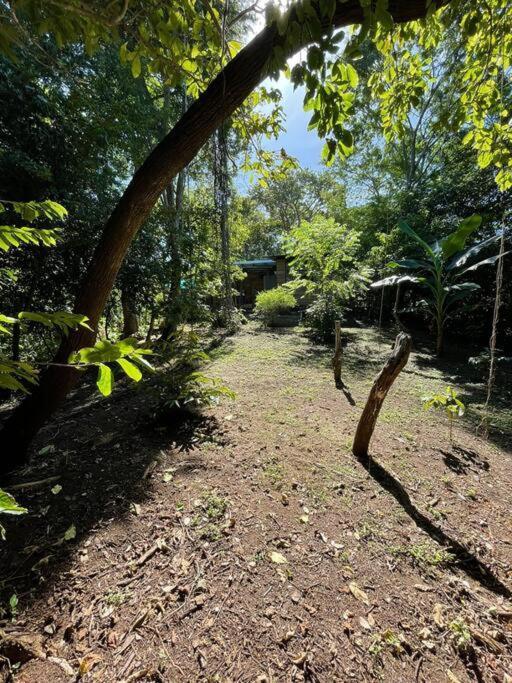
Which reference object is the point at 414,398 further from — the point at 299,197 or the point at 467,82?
the point at 299,197

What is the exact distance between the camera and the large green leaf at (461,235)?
5.16 meters

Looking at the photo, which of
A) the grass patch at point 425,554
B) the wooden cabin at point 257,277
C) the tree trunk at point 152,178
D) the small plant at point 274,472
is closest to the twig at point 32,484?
the tree trunk at point 152,178

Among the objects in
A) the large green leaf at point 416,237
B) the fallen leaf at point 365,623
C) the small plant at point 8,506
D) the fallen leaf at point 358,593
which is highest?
the large green leaf at point 416,237

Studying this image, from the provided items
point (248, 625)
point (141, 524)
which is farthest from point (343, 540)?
point (141, 524)

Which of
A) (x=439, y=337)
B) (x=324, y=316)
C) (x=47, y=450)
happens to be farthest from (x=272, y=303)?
(x=47, y=450)

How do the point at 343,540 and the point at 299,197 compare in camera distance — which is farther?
the point at 299,197

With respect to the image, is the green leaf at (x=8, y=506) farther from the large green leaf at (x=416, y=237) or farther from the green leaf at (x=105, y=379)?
the large green leaf at (x=416, y=237)

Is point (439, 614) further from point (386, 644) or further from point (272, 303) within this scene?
point (272, 303)

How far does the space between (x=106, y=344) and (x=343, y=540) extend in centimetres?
199

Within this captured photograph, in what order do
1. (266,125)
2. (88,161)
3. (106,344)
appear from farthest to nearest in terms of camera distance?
(88,161) < (266,125) < (106,344)

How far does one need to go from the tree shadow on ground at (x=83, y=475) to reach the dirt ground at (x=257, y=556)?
0.04 ft

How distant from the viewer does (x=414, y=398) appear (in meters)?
4.17

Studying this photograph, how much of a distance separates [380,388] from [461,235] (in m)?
4.70

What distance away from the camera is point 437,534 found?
196 centimetres
